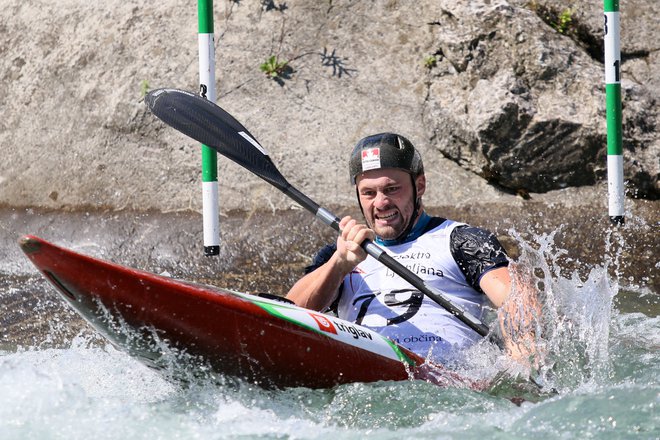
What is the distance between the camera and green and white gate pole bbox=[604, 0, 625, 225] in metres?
6.31

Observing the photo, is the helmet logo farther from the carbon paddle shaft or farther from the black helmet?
the carbon paddle shaft

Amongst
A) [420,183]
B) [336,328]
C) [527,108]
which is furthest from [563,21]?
[336,328]

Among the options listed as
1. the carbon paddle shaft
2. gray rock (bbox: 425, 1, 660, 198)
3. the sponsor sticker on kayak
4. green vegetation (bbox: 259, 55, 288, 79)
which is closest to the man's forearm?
the carbon paddle shaft

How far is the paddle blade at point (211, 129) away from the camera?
4.81 metres

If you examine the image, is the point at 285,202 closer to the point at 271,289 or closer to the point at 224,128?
the point at 271,289

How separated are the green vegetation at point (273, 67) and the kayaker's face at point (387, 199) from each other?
3.59 meters

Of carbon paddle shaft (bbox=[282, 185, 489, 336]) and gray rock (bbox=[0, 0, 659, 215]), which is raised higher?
gray rock (bbox=[0, 0, 659, 215])

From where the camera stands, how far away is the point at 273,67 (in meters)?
7.85

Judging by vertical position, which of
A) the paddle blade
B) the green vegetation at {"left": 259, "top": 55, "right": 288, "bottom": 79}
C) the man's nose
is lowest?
the man's nose

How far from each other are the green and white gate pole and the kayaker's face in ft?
7.55

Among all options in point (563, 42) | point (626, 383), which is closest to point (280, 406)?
point (626, 383)

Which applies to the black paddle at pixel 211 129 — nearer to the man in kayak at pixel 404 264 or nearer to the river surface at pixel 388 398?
the man in kayak at pixel 404 264

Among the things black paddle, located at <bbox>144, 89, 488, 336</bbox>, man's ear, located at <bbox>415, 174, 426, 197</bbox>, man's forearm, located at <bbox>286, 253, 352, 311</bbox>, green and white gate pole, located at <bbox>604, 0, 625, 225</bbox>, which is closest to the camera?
man's forearm, located at <bbox>286, 253, 352, 311</bbox>

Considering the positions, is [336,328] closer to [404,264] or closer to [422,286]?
[422,286]
